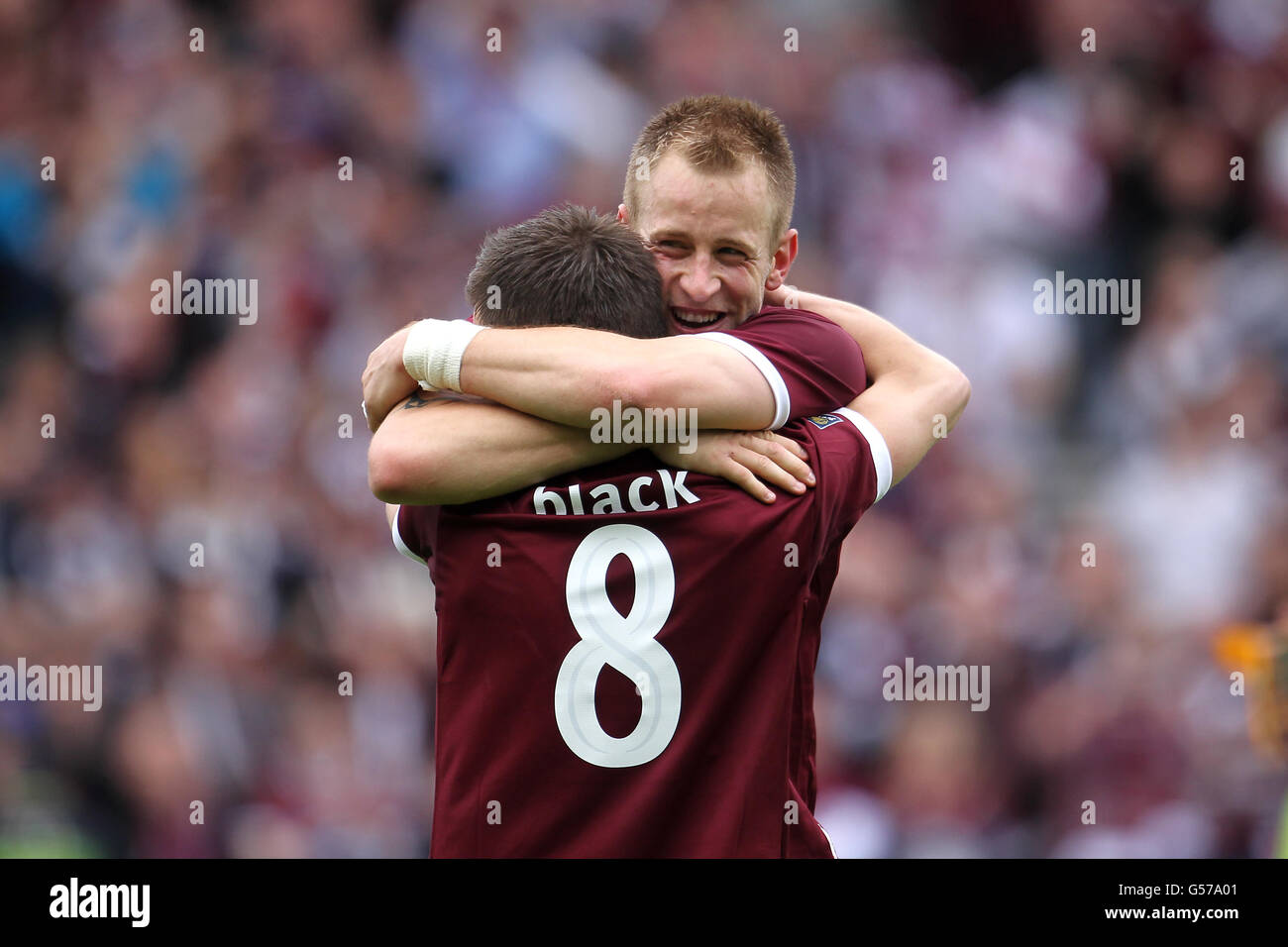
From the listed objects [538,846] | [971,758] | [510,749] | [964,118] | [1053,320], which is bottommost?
[971,758]

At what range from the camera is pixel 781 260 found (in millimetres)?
2570

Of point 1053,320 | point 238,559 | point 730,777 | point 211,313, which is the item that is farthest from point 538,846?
point 211,313

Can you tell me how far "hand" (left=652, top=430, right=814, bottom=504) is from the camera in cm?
214

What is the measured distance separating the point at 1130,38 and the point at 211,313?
4.51m

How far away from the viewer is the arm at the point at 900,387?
2367 mm

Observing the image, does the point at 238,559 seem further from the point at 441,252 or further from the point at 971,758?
the point at 971,758

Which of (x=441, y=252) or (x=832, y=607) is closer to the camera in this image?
(x=832, y=607)

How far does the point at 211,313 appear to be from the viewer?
674 centimetres

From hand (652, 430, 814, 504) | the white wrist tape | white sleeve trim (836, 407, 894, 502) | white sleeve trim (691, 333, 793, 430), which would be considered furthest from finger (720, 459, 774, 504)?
the white wrist tape

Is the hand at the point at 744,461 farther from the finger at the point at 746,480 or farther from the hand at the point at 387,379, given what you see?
the hand at the point at 387,379

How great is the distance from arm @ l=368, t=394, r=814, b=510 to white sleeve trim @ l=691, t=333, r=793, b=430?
0.17 feet

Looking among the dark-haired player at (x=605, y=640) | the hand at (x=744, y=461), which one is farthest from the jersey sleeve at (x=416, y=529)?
the hand at (x=744, y=461)

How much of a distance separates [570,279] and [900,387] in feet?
2.10

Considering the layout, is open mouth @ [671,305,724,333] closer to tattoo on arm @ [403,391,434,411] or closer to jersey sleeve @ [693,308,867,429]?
jersey sleeve @ [693,308,867,429]
